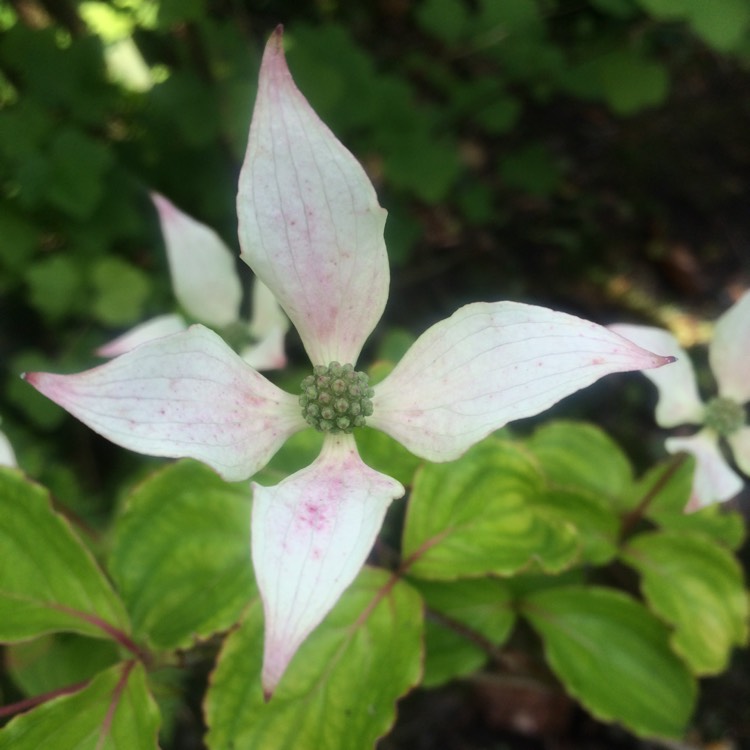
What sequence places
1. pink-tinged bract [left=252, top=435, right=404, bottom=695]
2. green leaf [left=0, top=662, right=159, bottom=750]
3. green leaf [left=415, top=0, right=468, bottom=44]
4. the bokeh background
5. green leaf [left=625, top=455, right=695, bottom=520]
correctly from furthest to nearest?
green leaf [left=415, top=0, right=468, bottom=44] < the bokeh background < green leaf [left=625, top=455, right=695, bottom=520] < green leaf [left=0, top=662, right=159, bottom=750] < pink-tinged bract [left=252, top=435, right=404, bottom=695]

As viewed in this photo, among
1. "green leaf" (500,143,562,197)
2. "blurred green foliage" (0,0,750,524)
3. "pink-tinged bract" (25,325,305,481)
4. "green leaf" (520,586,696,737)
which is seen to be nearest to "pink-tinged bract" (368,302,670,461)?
"pink-tinged bract" (25,325,305,481)

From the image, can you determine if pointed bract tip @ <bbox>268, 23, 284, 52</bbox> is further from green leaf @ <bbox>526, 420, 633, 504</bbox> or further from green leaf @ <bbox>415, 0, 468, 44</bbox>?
green leaf @ <bbox>415, 0, 468, 44</bbox>

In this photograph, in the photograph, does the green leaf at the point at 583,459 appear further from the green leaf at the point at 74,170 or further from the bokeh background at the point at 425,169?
the green leaf at the point at 74,170

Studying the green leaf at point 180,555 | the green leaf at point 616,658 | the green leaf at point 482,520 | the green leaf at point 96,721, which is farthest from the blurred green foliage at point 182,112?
the green leaf at point 616,658

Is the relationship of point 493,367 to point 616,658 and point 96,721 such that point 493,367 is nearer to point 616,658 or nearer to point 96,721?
point 96,721

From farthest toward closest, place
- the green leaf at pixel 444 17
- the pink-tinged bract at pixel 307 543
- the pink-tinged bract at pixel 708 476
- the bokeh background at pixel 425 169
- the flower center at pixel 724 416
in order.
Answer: the green leaf at pixel 444 17 < the bokeh background at pixel 425 169 < the flower center at pixel 724 416 < the pink-tinged bract at pixel 708 476 < the pink-tinged bract at pixel 307 543

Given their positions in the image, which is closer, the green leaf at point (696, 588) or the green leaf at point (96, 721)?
the green leaf at point (96, 721)

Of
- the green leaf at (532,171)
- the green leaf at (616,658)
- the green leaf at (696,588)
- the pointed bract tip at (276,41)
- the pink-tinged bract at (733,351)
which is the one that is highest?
the pointed bract tip at (276,41)

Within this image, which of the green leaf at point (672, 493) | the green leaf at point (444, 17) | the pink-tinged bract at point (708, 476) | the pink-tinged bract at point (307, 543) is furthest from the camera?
the green leaf at point (444, 17)
